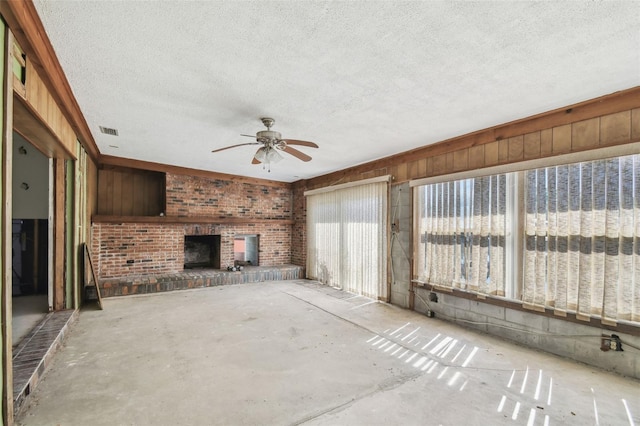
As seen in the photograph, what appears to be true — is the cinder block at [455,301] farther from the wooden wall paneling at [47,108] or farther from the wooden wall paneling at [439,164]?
the wooden wall paneling at [47,108]

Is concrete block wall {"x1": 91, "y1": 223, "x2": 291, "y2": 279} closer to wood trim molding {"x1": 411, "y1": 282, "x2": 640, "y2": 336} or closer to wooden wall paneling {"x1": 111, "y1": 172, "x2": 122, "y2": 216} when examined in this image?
wooden wall paneling {"x1": 111, "y1": 172, "x2": 122, "y2": 216}

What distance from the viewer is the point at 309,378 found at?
2.62 metres

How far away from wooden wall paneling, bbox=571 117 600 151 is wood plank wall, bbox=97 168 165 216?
7200 millimetres

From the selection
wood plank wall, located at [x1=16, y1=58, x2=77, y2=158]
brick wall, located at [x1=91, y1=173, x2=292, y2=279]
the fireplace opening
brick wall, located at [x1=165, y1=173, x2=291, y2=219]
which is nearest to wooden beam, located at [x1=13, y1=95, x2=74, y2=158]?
wood plank wall, located at [x1=16, y1=58, x2=77, y2=158]

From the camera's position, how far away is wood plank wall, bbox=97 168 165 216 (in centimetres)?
623

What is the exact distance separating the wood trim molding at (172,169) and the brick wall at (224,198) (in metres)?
0.12

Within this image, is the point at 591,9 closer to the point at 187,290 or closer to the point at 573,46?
the point at 573,46

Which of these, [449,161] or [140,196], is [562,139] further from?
[140,196]

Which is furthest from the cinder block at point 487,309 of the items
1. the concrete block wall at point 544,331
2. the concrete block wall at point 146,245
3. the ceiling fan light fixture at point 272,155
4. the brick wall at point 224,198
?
the brick wall at point 224,198

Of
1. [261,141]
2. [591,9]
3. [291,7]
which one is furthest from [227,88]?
[591,9]

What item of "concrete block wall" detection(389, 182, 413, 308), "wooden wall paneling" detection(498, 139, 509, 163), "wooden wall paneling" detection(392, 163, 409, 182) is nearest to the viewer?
"wooden wall paneling" detection(498, 139, 509, 163)

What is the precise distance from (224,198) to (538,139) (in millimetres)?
6274

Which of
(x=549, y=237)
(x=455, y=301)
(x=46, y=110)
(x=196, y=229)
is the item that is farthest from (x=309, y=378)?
(x=196, y=229)

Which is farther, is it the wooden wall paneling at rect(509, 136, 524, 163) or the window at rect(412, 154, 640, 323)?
the wooden wall paneling at rect(509, 136, 524, 163)
